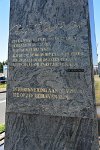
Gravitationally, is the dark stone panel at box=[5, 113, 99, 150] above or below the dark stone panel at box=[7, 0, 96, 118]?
below

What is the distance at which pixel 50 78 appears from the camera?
3438 mm

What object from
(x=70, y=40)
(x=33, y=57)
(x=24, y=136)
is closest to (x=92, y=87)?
(x=70, y=40)

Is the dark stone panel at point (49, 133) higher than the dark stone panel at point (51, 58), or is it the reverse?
the dark stone panel at point (51, 58)

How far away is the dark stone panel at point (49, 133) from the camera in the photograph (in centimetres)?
323

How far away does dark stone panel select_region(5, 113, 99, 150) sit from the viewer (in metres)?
3.23

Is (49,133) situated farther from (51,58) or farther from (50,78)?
(51,58)

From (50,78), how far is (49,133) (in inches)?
30.0

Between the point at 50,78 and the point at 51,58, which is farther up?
the point at 51,58

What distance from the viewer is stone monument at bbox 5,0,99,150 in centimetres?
328

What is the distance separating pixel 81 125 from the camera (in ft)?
10.6

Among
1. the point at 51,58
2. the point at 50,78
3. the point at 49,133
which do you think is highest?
the point at 51,58

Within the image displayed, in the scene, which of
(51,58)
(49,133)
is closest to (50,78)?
(51,58)

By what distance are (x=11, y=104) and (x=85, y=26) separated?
5.08 feet

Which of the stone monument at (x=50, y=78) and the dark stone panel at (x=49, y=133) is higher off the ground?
the stone monument at (x=50, y=78)
